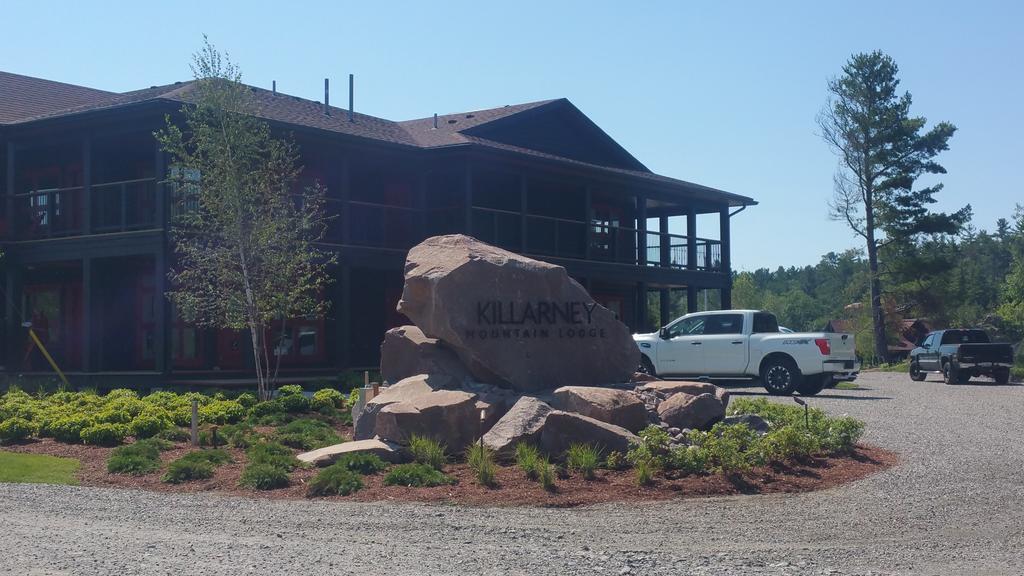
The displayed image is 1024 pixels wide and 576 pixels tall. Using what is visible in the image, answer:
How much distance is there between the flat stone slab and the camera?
36.8ft

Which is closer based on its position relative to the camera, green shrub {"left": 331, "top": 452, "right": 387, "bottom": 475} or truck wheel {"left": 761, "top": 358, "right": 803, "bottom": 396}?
green shrub {"left": 331, "top": 452, "right": 387, "bottom": 475}

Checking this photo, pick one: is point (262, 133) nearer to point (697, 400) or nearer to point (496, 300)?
point (496, 300)

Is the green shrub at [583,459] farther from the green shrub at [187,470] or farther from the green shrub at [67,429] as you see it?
the green shrub at [67,429]

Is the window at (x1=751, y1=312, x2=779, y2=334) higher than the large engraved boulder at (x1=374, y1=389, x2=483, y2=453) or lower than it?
higher

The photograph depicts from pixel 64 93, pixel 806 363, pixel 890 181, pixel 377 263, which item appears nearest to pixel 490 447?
pixel 806 363

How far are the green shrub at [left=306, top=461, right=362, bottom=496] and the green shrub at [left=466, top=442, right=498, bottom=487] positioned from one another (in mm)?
1152

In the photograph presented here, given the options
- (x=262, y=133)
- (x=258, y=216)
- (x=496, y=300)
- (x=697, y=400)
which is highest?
(x=262, y=133)

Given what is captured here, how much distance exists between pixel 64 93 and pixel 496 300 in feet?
68.9

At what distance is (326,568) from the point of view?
270 inches

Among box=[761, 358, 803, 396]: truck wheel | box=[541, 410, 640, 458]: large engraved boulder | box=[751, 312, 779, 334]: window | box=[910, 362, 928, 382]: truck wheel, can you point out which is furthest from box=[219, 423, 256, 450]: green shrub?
box=[910, 362, 928, 382]: truck wheel

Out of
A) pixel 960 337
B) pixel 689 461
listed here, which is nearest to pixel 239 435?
pixel 689 461

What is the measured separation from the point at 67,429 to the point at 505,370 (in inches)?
229

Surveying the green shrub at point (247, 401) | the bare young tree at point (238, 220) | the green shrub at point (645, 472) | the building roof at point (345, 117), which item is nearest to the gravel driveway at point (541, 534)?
the green shrub at point (645, 472)

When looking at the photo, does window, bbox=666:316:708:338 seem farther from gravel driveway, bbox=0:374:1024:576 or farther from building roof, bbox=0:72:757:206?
gravel driveway, bbox=0:374:1024:576
